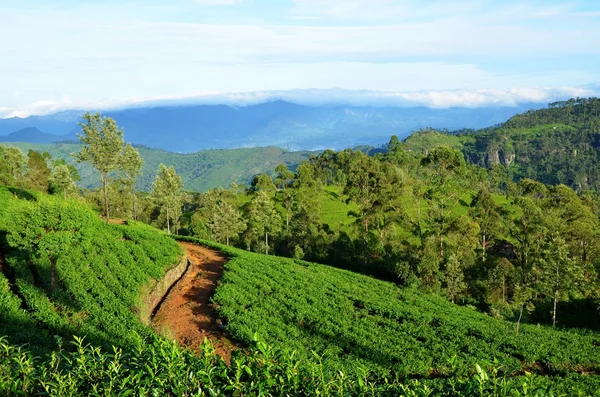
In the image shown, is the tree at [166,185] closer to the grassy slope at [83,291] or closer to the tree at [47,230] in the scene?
the grassy slope at [83,291]

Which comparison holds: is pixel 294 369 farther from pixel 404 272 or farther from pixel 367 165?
pixel 367 165

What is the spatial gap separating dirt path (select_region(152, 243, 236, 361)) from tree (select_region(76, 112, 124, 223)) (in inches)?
558

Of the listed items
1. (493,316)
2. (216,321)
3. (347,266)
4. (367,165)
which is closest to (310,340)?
(216,321)

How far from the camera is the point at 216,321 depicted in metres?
23.9

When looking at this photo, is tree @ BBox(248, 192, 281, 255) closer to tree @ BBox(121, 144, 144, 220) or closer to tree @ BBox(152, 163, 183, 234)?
tree @ BBox(152, 163, 183, 234)

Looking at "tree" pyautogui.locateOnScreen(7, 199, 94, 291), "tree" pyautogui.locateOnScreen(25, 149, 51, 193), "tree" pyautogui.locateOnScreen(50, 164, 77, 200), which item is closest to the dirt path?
"tree" pyautogui.locateOnScreen(7, 199, 94, 291)

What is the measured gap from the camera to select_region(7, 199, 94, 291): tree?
2036cm

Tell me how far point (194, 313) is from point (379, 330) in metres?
11.4

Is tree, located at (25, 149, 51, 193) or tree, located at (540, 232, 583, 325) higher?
tree, located at (25, 149, 51, 193)


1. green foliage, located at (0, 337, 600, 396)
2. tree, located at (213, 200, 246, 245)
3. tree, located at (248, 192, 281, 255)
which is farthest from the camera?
tree, located at (213, 200, 246, 245)

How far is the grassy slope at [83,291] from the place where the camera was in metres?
18.5

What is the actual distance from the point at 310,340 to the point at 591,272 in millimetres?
33470

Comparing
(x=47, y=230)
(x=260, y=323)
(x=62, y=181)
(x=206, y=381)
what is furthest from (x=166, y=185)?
(x=206, y=381)

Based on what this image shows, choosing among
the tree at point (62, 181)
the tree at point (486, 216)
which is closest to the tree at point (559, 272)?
the tree at point (486, 216)
